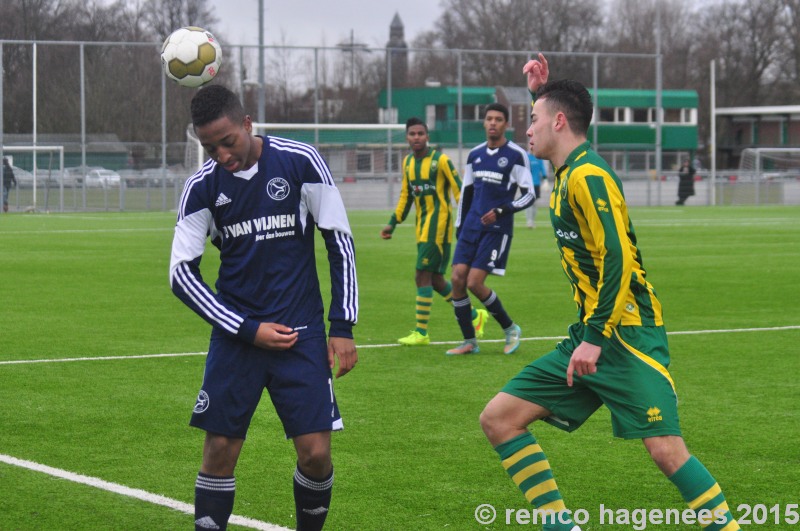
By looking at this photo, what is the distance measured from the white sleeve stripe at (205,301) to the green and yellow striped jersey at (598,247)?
1308 millimetres

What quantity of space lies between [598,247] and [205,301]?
1477 millimetres

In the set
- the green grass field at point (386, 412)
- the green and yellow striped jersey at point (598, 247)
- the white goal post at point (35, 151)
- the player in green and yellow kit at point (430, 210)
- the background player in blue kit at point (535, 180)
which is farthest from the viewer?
the white goal post at point (35, 151)

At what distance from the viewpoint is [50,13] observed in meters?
50.9

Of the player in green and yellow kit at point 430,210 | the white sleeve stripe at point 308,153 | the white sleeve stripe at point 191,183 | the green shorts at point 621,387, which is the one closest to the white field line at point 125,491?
the green shorts at point 621,387

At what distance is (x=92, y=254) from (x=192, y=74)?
9.15m

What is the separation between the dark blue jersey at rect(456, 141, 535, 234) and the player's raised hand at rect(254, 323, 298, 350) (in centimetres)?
595

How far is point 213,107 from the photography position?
14.1 feet

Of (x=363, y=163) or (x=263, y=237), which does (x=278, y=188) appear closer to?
(x=263, y=237)

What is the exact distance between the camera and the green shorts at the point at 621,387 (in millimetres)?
4336

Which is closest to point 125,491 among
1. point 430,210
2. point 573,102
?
point 573,102

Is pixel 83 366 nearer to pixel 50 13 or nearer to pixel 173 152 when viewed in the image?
pixel 173 152

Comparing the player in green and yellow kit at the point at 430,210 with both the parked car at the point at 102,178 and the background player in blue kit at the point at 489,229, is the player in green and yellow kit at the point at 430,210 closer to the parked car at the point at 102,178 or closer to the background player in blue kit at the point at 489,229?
the background player in blue kit at the point at 489,229

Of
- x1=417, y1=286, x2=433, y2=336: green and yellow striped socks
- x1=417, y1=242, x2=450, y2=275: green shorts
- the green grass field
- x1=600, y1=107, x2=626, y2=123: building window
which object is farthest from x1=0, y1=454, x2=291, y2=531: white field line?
x1=600, y1=107, x2=626, y2=123: building window

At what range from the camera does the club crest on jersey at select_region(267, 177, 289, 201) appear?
446 centimetres
